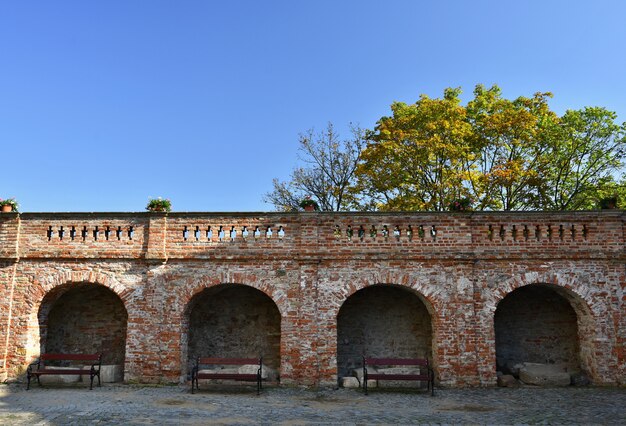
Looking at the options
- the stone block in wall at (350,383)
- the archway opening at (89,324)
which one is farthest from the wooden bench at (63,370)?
the stone block in wall at (350,383)

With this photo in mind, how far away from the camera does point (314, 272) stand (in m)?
13.2

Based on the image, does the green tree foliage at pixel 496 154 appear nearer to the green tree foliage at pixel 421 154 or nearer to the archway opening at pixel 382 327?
the green tree foliage at pixel 421 154

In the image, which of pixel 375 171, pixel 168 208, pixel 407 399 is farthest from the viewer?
pixel 375 171

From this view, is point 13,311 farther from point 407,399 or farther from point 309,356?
point 407,399

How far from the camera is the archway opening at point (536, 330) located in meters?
14.2

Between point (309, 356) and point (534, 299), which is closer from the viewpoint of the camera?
point (309, 356)

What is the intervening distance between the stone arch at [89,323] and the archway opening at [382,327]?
6.45 meters

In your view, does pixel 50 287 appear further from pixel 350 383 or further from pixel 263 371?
pixel 350 383

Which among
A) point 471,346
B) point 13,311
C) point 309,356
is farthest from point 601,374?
point 13,311

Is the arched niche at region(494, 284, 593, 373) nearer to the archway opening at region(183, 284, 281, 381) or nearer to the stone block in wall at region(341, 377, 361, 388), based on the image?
the stone block in wall at region(341, 377, 361, 388)

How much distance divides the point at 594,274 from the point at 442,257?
4.02m

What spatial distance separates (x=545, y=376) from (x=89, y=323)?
41.9 ft

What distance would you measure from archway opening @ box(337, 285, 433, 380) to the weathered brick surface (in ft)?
3.16

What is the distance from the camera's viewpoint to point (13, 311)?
13273 mm
